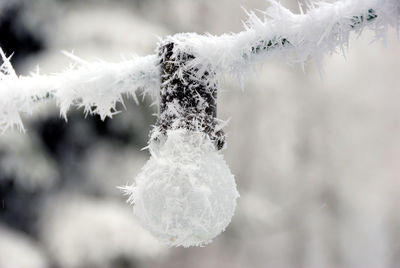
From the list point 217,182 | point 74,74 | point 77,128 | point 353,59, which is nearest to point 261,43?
point 217,182

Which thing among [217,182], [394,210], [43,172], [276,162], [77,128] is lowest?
[217,182]

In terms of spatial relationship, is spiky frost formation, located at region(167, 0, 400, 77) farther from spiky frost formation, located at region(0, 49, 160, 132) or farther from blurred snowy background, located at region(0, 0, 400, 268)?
blurred snowy background, located at region(0, 0, 400, 268)

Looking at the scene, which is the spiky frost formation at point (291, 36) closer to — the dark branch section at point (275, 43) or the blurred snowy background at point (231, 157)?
the dark branch section at point (275, 43)

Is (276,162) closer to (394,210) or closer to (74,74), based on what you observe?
(394,210)

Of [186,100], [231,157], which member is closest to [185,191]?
[186,100]

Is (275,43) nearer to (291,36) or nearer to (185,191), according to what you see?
(291,36)

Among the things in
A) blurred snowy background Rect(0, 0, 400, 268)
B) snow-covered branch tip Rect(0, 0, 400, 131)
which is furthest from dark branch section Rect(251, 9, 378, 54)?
blurred snowy background Rect(0, 0, 400, 268)
